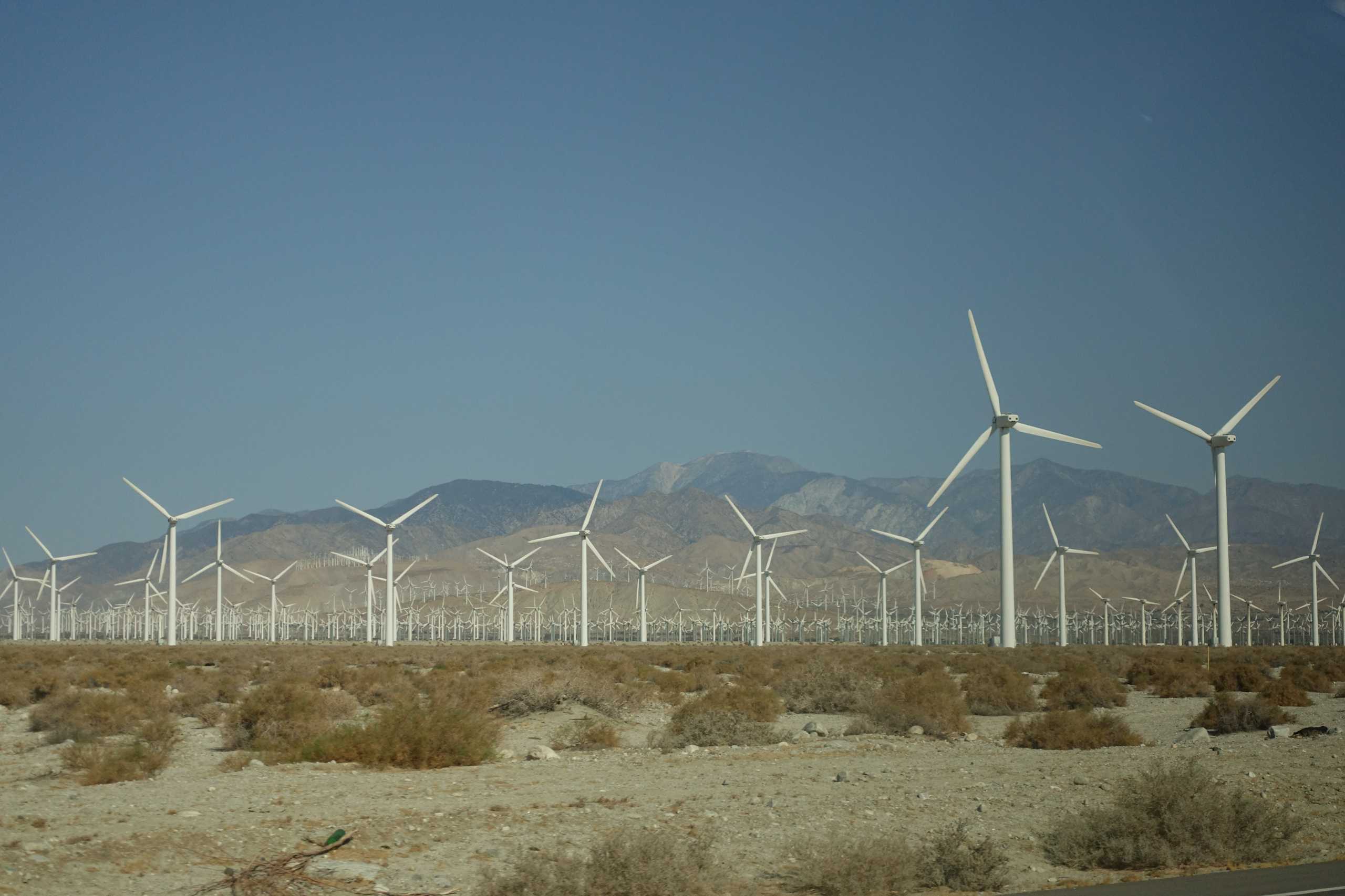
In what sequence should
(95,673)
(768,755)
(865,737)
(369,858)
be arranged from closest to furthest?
(369,858), (768,755), (865,737), (95,673)

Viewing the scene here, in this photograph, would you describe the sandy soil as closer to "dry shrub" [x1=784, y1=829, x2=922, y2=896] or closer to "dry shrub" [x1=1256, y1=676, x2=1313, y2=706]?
"dry shrub" [x1=784, y1=829, x2=922, y2=896]

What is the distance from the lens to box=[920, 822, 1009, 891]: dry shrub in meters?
13.9

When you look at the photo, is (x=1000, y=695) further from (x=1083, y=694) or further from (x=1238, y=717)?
(x=1238, y=717)

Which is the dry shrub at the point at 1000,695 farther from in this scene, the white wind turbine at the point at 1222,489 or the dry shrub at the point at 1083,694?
the white wind turbine at the point at 1222,489

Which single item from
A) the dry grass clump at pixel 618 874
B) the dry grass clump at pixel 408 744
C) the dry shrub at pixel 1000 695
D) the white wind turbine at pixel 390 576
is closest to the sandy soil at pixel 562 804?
the dry grass clump at pixel 408 744

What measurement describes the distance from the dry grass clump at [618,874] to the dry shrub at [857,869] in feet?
3.35

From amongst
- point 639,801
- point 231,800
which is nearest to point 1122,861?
point 639,801

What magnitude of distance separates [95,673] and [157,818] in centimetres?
3038

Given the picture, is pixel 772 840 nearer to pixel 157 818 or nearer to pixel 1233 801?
pixel 1233 801

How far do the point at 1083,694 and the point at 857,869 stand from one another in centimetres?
2485

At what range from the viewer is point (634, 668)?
48.1m

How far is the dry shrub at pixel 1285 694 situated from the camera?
35312 millimetres

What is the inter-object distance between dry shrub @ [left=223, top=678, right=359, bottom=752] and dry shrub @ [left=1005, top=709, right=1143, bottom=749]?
575 inches

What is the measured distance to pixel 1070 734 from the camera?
25.5m
